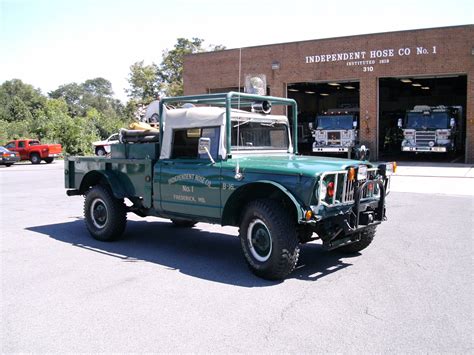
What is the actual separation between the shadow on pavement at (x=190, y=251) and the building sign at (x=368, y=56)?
19185mm

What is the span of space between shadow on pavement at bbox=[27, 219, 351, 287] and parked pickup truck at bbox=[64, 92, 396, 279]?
280mm

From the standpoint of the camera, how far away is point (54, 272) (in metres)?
6.10

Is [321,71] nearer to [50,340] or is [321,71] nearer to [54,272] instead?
[54,272]

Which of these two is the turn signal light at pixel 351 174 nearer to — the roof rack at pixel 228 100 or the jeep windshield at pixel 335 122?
the roof rack at pixel 228 100

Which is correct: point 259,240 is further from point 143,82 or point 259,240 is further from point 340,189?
point 143,82

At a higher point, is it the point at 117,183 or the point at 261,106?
the point at 261,106

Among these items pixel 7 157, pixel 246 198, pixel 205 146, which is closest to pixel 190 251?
pixel 246 198

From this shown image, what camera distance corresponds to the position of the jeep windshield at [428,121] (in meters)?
24.9

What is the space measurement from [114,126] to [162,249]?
35.3 metres

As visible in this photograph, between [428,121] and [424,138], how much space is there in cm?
93

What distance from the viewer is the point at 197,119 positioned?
685 centimetres

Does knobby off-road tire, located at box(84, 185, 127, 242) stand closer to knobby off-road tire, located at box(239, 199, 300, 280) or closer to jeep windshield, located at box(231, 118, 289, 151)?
jeep windshield, located at box(231, 118, 289, 151)

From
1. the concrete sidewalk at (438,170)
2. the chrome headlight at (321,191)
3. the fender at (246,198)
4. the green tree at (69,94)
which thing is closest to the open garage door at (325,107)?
the concrete sidewalk at (438,170)

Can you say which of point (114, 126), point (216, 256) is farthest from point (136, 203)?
point (114, 126)
